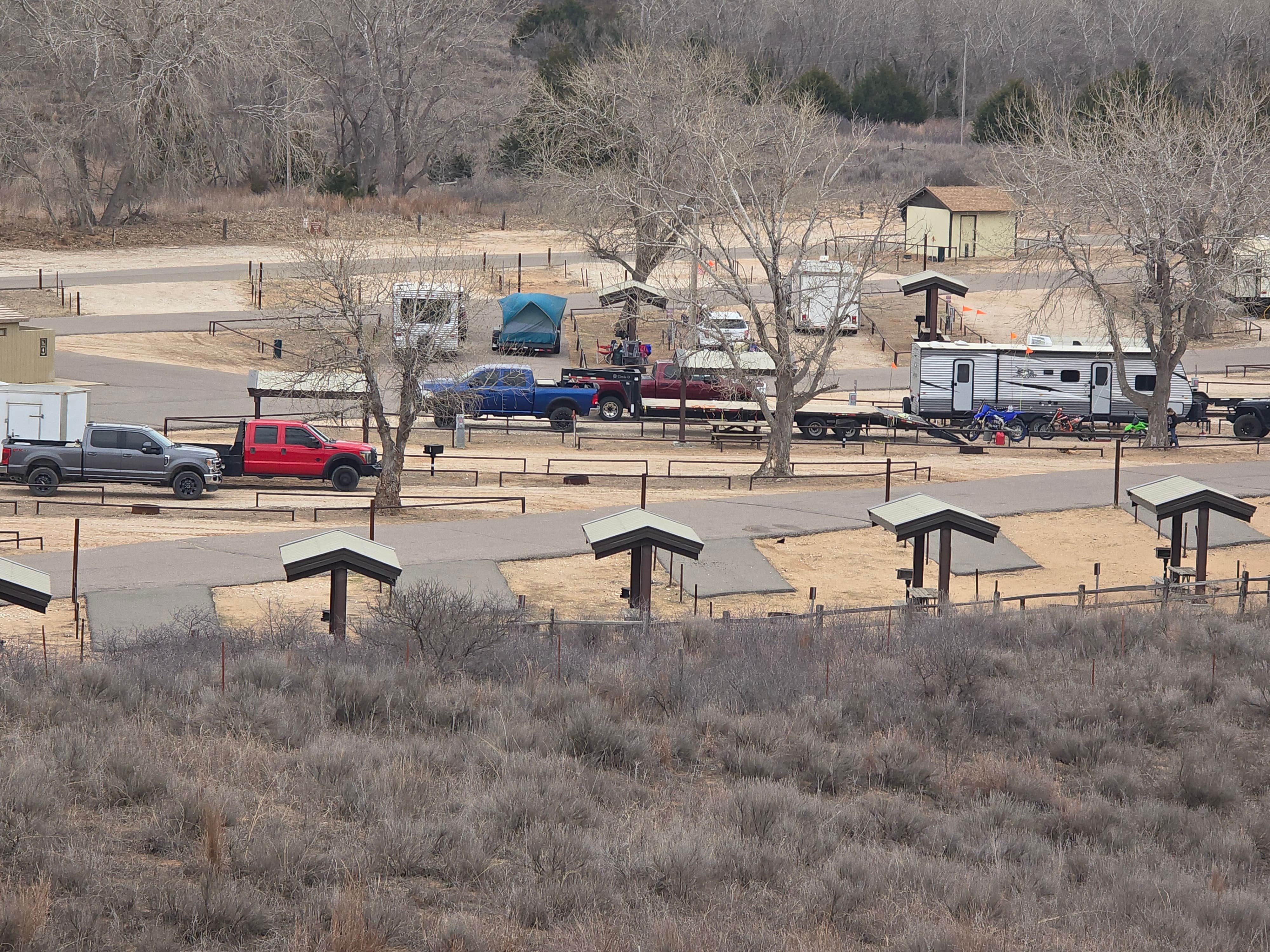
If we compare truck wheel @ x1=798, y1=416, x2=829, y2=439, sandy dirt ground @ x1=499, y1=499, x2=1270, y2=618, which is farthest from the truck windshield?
truck wheel @ x1=798, y1=416, x2=829, y2=439

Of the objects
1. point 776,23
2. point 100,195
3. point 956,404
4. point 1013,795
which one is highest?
point 776,23

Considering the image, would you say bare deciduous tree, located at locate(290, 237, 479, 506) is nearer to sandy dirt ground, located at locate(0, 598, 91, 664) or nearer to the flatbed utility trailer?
the flatbed utility trailer

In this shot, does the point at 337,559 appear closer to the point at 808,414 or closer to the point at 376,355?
the point at 376,355

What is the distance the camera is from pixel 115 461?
29000 mm

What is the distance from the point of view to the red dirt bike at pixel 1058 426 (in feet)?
133

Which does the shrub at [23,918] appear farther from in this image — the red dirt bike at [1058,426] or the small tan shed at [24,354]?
the red dirt bike at [1058,426]

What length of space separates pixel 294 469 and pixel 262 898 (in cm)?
2290

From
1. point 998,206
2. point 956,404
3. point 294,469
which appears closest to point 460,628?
point 294,469

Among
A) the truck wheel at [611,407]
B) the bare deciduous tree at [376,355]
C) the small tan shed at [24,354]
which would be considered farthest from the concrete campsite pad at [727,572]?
the small tan shed at [24,354]

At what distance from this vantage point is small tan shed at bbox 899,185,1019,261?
6550 cm

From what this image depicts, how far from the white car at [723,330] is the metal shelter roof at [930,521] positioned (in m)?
13.6

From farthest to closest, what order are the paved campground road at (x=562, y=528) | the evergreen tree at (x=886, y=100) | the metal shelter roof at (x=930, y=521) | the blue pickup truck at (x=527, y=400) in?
the evergreen tree at (x=886, y=100), the blue pickup truck at (x=527, y=400), the paved campground road at (x=562, y=528), the metal shelter roof at (x=930, y=521)

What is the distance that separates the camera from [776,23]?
122m

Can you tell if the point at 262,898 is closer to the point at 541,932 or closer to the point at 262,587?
the point at 541,932
